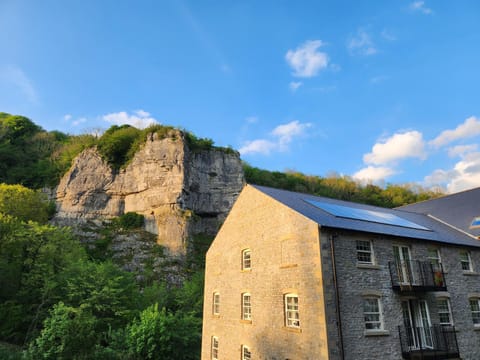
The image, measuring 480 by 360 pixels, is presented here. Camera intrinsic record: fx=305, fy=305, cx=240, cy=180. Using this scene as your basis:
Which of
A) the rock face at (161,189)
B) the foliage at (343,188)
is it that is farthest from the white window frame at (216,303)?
the foliage at (343,188)

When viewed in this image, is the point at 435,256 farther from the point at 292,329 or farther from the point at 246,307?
the point at 246,307

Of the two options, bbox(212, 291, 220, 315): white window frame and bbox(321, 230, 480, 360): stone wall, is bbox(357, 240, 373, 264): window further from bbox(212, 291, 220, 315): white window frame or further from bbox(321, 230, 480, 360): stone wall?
bbox(212, 291, 220, 315): white window frame

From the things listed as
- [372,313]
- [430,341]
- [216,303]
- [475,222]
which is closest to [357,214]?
[372,313]

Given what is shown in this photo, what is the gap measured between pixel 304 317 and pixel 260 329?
3.06 meters

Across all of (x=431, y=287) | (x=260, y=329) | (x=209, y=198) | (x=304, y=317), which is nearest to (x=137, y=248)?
(x=209, y=198)

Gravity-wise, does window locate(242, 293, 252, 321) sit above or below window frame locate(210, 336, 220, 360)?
above

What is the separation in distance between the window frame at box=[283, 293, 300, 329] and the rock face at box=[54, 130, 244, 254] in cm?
2318

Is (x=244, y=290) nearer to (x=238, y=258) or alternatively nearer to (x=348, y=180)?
(x=238, y=258)

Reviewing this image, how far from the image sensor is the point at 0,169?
138ft

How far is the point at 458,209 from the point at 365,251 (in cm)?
1237

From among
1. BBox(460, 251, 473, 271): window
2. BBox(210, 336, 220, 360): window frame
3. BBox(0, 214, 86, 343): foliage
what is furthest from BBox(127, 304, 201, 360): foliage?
BBox(460, 251, 473, 271): window

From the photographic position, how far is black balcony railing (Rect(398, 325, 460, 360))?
1165 cm

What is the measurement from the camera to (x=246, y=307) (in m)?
15.0

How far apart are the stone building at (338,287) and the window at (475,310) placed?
6 cm
